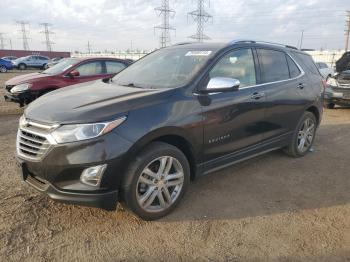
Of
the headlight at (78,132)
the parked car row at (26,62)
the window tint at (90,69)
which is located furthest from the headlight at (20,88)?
the parked car row at (26,62)

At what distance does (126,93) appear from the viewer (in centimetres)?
352

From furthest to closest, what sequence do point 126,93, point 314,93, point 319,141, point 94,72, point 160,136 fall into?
point 94,72
point 319,141
point 314,93
point 126,93
point 160,136

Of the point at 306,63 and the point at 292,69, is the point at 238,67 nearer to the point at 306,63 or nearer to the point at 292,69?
the point at 292,69

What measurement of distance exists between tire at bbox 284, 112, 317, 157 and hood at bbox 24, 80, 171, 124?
111 inches

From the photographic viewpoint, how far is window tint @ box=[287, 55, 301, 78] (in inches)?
204

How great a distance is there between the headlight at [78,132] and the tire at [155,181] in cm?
46

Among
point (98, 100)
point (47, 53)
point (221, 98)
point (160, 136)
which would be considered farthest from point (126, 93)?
point (47, 53)

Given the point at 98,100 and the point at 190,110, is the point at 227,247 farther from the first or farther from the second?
the point at 98,100

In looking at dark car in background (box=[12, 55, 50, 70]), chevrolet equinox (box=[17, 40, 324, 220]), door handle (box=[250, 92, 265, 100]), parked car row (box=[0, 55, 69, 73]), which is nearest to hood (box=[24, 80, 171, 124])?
chevrolet equinox (box=[17, 40, 324, 220])

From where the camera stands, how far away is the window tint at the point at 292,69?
5.18 meters

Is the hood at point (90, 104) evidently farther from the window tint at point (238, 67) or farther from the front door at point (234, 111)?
the window tint at point (238, 67)

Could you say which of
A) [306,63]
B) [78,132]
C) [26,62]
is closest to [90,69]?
[306,63]

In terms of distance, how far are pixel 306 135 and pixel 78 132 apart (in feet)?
13.6

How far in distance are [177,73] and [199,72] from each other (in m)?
0.32
